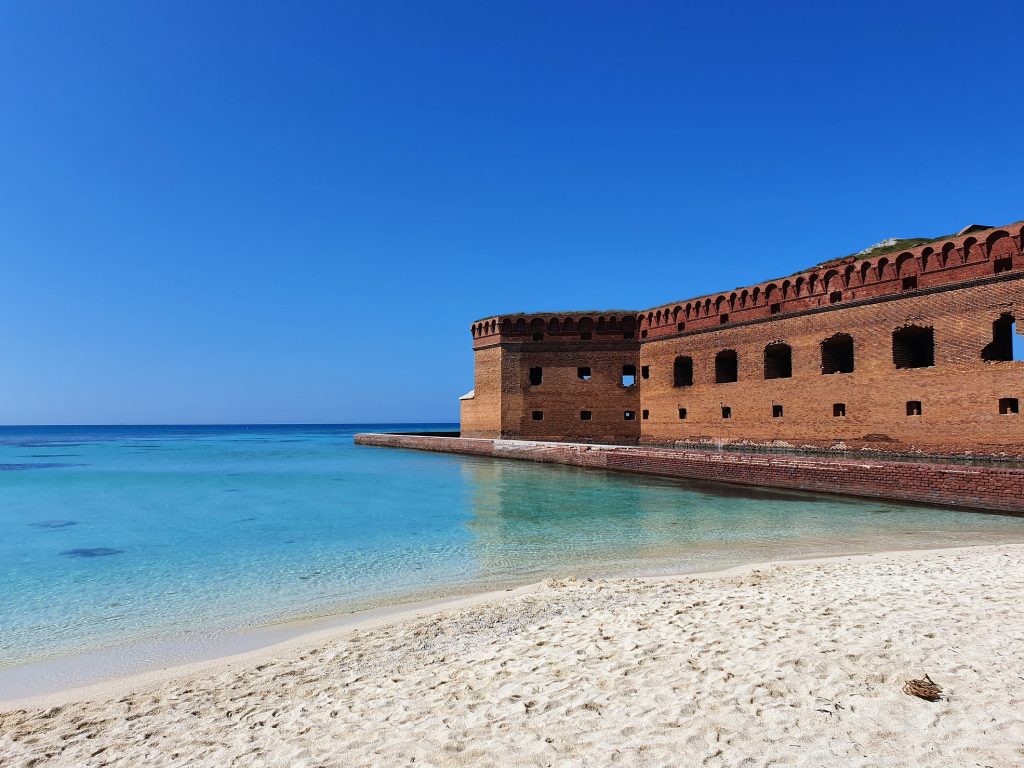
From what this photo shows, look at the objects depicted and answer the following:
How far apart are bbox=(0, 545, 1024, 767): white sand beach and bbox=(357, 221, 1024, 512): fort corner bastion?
7.59 meters

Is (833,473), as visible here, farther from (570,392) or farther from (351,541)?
(570,392)

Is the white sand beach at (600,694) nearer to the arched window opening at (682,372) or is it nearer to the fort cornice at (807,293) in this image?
the fort cornice at (807,293)

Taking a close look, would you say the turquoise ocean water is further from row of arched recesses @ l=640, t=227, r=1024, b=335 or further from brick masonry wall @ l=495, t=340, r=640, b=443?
brick masonry wall @ l=495, t=340, r=640, b=443

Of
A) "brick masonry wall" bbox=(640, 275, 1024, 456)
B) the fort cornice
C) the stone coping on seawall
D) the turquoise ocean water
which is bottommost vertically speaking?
the turquoise ocean water

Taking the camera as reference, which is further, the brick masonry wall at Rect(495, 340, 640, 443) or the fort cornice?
the brick masonry wall at Rect(495, 340, 640, 443)

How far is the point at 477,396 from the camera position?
26281mm

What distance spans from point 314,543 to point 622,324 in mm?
17278

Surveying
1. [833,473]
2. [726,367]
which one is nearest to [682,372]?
[726,367]

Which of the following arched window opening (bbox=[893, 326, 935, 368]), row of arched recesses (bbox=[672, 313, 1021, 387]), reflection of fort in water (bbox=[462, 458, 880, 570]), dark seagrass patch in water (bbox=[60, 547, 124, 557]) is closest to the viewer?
reflection of fort in water (bbox=[462, 458, 880, 570])

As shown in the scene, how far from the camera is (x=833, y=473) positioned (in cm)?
1168

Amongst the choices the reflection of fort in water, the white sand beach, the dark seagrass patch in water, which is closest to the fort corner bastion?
the reflection of fort in water

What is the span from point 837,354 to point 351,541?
45.4 feet

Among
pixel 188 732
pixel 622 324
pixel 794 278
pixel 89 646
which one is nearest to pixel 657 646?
pixel 188 732

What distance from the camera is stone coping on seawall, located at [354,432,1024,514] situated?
30.7 ft
